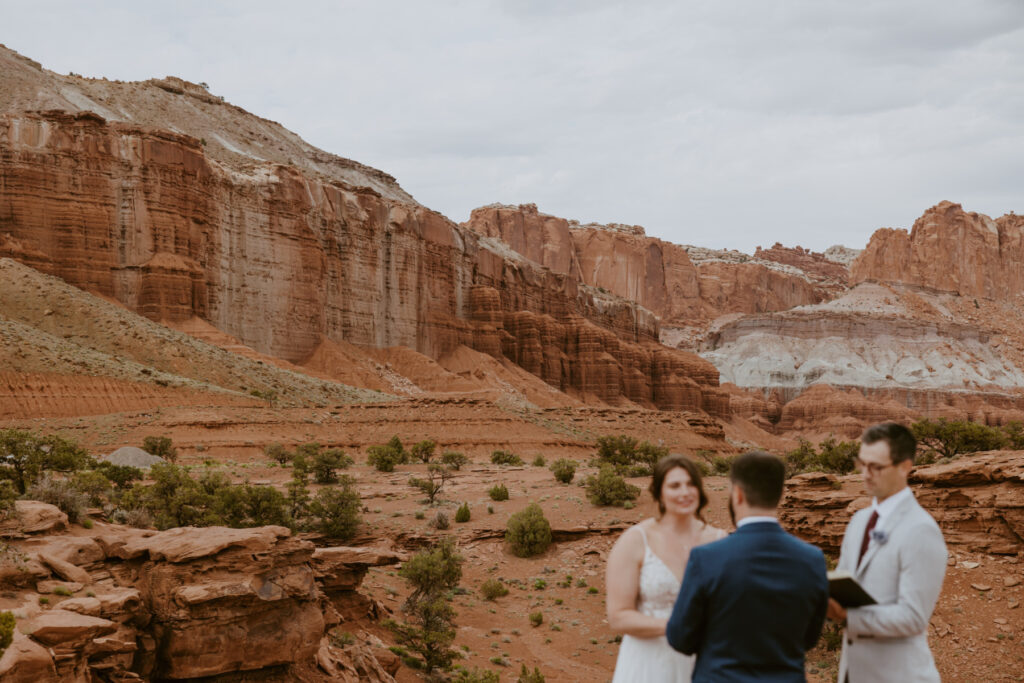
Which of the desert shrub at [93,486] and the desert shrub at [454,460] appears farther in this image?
the desert shrub at [454,460]

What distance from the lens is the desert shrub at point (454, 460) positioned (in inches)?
1273

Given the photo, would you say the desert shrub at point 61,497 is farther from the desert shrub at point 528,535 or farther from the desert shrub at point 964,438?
the desert shrub at point 964,438

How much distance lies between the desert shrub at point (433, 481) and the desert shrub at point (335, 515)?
428 centimetres

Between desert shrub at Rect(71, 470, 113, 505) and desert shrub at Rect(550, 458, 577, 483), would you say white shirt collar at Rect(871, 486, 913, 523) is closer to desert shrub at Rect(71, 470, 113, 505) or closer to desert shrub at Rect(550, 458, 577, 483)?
desert shrub at Rect(71, 470, 113, 505)

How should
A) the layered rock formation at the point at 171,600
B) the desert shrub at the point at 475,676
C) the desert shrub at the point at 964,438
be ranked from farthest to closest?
the desert shrub at the point at 964,438
the desert shrub at the point at 475,676
the layered rock formation at the point at 171,600

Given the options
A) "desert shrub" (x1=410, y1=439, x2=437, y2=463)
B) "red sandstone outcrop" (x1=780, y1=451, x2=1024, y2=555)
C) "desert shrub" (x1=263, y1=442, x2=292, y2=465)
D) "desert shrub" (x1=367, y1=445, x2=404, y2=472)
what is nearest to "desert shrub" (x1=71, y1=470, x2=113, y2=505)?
"red sandstone outcrop" (x1=780, y1=451, x2=1024, y2=555)

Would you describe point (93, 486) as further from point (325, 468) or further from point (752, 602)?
point (752, 602)

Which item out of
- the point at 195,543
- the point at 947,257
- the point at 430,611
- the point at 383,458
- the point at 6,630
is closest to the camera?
the point at 6,630

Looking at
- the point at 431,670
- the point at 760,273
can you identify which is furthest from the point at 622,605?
the point at 760,273

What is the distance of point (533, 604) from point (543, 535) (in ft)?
9.20

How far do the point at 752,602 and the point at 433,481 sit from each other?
25.5 metres

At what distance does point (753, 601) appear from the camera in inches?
150

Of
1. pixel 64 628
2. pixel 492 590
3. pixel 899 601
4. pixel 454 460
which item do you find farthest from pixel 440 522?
pixel 899 601

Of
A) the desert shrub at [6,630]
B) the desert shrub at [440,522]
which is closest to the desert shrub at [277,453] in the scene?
the desert shrub at [440,522]
